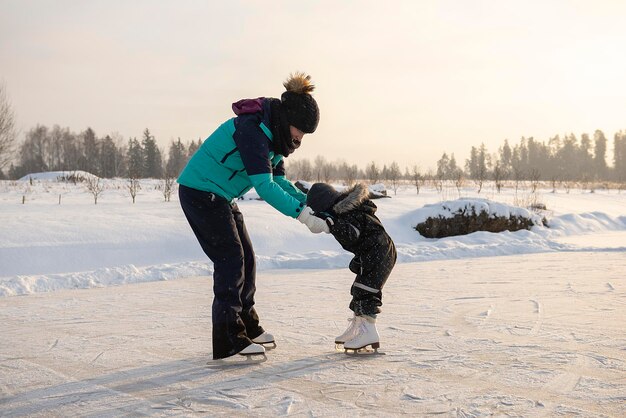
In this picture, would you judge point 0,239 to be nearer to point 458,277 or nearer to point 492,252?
point 458,277

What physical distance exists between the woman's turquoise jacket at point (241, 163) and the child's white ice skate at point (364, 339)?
0.85m

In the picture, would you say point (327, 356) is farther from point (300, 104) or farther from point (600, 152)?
point (600, 152)

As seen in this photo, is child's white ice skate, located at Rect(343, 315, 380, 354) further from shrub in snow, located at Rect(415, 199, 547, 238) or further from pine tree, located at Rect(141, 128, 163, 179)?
pine tree, located at Rect(141, 128, 163, 179)

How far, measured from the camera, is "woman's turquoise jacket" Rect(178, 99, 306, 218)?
3355 mm

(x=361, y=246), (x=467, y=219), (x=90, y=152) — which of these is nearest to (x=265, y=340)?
(x=361, y=246)

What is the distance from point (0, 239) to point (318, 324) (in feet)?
22.2

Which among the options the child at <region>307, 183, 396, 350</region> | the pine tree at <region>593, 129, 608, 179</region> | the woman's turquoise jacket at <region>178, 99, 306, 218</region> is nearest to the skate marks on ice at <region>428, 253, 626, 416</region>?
the child at <region>307, 183, 396, 350</region>

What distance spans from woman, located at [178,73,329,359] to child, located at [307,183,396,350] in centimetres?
15

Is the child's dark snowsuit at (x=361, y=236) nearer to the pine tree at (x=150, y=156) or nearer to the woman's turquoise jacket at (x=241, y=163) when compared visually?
the woman's turquoise jacket at (x=241, y=163)

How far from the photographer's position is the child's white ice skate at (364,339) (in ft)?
12.0

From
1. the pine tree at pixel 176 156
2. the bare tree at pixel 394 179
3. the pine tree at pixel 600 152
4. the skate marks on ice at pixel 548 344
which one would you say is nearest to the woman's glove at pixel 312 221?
the skate marks on ice at pixel 548 344

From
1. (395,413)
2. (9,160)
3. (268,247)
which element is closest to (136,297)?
(395,413)

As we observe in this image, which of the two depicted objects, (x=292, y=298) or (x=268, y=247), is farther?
(x=268, y=247)

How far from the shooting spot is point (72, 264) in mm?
8984
